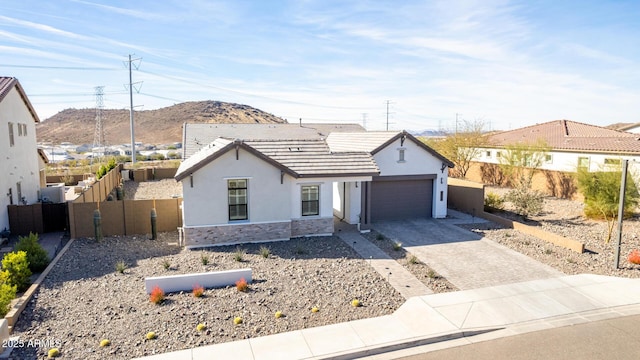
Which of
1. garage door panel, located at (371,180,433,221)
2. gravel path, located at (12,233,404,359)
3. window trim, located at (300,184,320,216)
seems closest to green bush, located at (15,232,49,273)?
gravel path, located at (12,233,404,359)

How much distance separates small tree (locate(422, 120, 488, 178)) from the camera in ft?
117

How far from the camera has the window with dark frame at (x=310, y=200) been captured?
1834 cm

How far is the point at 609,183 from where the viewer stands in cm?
2100

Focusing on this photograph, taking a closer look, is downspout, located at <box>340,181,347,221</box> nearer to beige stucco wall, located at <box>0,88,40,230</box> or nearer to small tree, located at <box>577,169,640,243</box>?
small tree, located at <box>577,169,640,243</box>

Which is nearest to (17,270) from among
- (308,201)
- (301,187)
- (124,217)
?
(124,217)

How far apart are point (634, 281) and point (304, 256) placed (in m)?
10.8

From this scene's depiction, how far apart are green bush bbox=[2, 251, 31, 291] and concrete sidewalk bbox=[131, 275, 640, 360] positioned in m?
6.20

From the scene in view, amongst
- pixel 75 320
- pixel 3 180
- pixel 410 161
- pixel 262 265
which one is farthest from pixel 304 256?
pixel 3 180

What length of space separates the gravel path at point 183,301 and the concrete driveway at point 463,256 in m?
2.65

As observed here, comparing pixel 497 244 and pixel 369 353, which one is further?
pixel 497 244

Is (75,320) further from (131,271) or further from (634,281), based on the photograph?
(634,281)

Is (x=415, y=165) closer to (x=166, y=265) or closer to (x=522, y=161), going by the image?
(x=166, y=265)

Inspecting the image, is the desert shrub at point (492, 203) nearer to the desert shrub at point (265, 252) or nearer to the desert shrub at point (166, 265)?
the desert shrub at point (265, 252)

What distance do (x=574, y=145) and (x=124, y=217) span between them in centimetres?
3131
